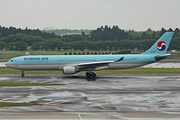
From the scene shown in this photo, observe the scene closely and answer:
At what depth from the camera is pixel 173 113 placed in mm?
17531

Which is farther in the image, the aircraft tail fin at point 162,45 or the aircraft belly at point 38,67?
the aircraft tail fin at point 162,45

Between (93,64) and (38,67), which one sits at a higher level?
(93,64)

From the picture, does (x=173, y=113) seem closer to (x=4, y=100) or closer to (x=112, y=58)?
(x=4, y=100)

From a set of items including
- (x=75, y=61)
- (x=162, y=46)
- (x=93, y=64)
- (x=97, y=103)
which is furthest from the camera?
(x=162, y=46)

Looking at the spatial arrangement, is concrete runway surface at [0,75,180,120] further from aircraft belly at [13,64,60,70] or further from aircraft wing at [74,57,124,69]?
aircraft belly at [13,64,60,70]

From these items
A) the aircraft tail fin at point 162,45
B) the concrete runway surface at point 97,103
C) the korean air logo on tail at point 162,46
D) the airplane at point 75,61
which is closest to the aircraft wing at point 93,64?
the airplane at point 75,61

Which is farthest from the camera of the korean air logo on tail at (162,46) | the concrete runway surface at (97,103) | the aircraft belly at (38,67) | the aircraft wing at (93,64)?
the korean air logo on tail at (162,46)

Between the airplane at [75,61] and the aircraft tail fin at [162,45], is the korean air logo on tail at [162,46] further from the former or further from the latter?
the airplane at [75,61]

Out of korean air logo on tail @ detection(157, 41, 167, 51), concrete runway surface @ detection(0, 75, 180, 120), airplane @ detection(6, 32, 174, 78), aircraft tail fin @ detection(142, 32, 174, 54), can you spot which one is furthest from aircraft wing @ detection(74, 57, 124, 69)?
concrete runway surface @ detection(0, 75, 180, 120)

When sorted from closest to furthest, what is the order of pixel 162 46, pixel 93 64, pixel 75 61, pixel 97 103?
pixel 97 103 < pixel 93 64 < pixel 75 61 < pixel 162 46

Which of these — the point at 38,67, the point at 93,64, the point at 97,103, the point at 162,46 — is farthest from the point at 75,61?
the point at 97,103

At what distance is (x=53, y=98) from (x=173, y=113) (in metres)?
10.8

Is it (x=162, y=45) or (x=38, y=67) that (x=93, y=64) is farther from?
(x=162, y=45)

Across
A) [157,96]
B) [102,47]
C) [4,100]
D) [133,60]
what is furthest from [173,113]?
[102,47]
